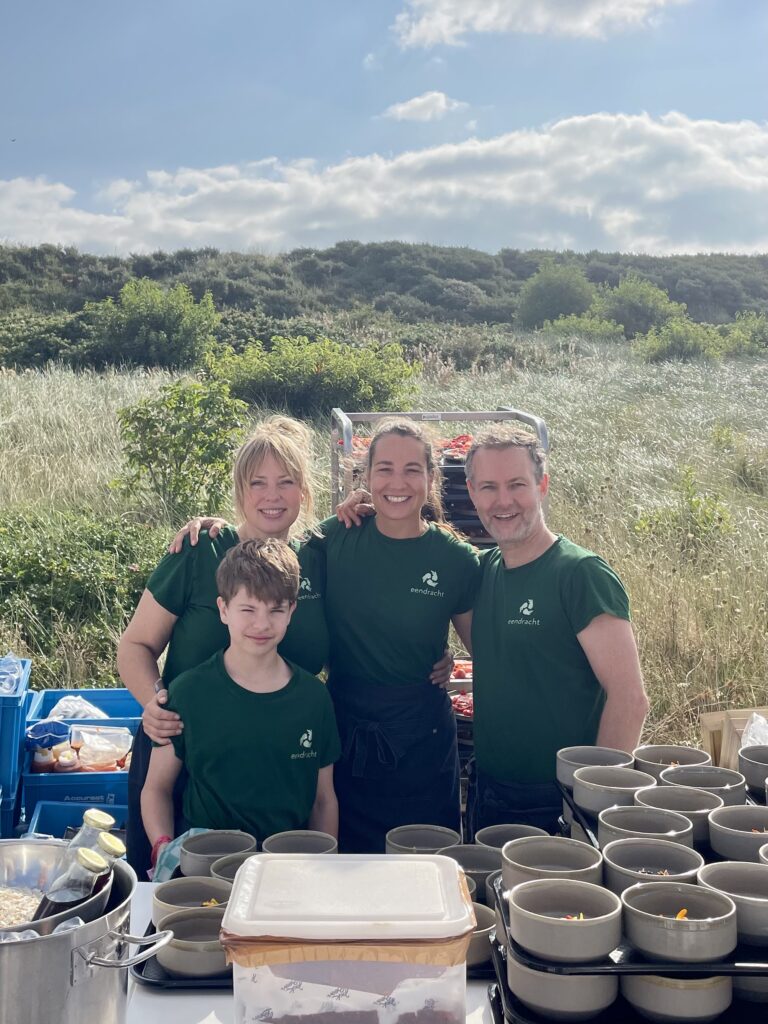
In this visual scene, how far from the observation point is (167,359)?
24.0m

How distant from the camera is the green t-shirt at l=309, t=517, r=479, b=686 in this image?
3102 millimetres

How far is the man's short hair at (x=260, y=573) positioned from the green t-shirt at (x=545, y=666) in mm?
664

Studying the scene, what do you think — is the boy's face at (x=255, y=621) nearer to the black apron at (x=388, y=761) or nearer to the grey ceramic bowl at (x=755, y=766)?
the black apron at (x=388, y=761)

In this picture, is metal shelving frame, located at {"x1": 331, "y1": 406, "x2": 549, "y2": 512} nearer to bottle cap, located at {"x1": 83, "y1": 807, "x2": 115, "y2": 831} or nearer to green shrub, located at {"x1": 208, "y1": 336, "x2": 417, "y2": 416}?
bottle cap, located at {"x1": 83, "y1": 807, "x2": 115, "y2": 831}

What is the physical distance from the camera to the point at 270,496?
3.09 meters

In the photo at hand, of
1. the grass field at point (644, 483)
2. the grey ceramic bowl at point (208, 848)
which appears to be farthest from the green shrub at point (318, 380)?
the grey ceramic bowl at point (208, 848)

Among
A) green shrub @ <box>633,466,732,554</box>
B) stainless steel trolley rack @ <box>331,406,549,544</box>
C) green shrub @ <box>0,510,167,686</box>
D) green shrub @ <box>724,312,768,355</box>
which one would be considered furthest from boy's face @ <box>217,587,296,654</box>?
green shrub @ <box>724,312,768,355</box>

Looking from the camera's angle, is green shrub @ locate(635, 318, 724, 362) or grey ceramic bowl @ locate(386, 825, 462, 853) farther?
green shrub @ locate(635, 318, 724, 362)

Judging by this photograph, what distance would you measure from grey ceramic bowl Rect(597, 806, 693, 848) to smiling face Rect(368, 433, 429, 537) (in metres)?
1.47

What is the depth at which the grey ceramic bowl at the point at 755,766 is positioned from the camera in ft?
6.68

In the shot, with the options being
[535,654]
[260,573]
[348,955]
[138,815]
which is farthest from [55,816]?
[348,955]

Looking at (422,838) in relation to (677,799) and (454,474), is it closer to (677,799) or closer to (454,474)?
(677,799)

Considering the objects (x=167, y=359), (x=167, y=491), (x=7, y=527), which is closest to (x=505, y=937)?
(x=7, y=527)

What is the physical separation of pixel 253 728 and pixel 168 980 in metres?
1.01
